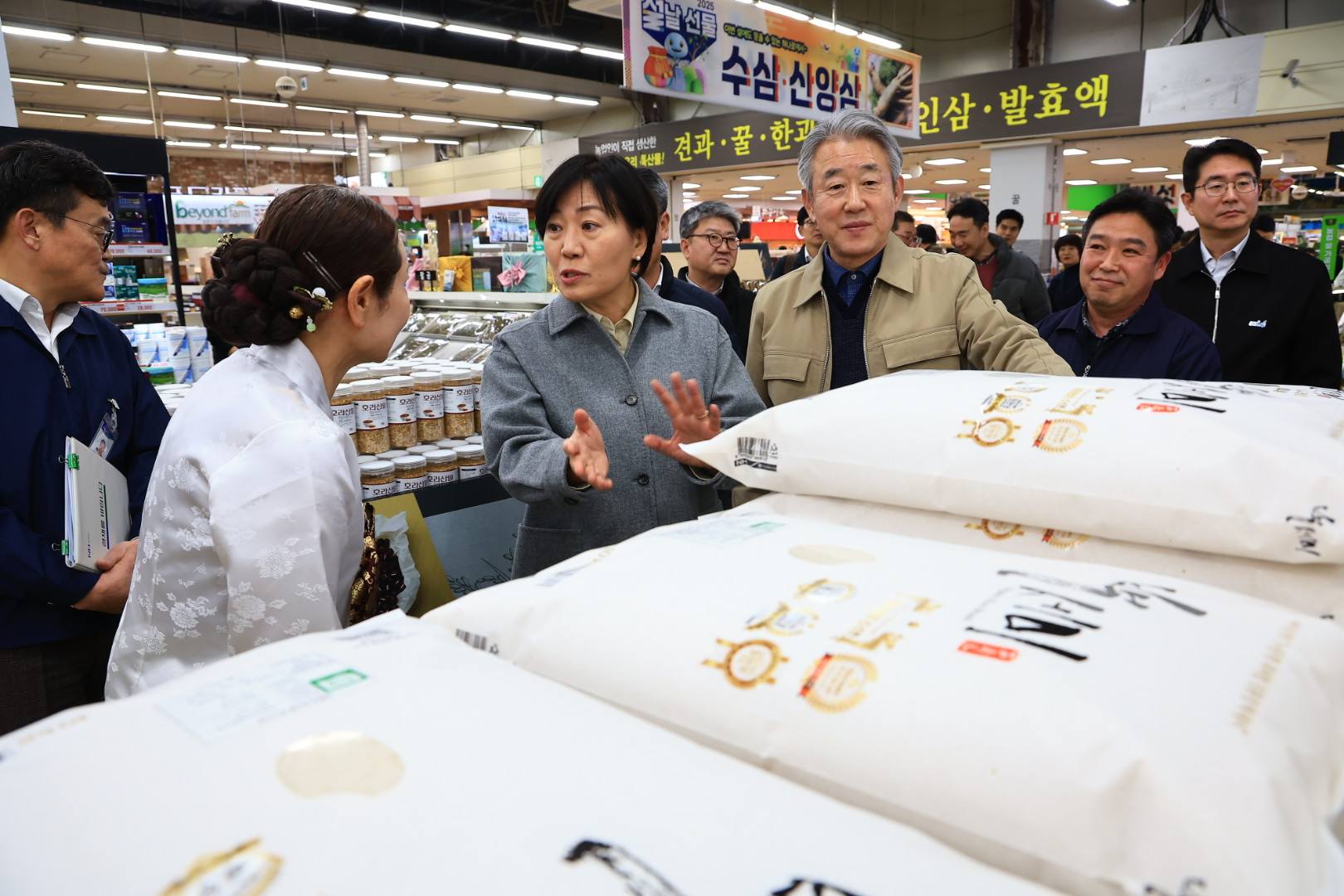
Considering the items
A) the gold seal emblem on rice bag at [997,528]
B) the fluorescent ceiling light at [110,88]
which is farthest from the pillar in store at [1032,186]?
the fluorescent ceiling light at [110,88]

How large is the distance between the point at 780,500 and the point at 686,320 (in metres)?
0.75

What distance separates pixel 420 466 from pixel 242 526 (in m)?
1.53

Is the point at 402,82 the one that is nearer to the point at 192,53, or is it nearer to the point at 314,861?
the point at 192,53

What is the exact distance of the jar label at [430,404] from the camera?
2848 mm

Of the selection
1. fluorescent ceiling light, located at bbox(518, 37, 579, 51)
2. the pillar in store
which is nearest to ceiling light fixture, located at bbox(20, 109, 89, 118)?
fluorescent ceiling light, located at bbox(518, 37, 579, 51)

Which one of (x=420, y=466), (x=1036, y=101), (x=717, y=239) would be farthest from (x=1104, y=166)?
(x=420, y=466)

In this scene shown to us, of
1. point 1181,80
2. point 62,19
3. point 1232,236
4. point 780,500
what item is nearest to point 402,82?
point 62,19

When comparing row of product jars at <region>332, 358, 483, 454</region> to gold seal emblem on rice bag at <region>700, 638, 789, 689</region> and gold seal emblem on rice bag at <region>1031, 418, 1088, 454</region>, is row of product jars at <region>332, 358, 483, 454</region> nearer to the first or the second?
gold seal emblem on rice bag at <region>1031, 418, 1088, 454</region>

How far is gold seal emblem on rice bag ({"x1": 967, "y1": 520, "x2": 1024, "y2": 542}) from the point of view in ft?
3.47

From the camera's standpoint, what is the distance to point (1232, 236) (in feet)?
9.60

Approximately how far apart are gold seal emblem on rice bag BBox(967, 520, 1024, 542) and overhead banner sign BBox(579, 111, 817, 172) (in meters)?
11.6

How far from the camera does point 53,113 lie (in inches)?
611

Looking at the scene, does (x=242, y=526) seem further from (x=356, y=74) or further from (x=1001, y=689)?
(x=356, y=74)

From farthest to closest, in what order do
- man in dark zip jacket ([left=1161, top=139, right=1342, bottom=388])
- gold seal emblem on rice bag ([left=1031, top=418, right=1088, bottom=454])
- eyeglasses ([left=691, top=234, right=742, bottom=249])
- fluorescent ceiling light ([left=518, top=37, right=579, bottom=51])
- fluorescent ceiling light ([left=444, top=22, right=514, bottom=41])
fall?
fluorescent ceiling light ([left=518, top=37, right=579, bottom=51])
fluorescent ceiling light ([left=444, top=22, right=514, bottom=41])
eyeglasses ([left=691, top=234, right=742, bottom=249])
man in dark zip jacket ([left=1161, top=139, right=1342, bottom=388])
gold seal emblem on rice bag ([left=1031, top=418, right=1088, bottom=454])
